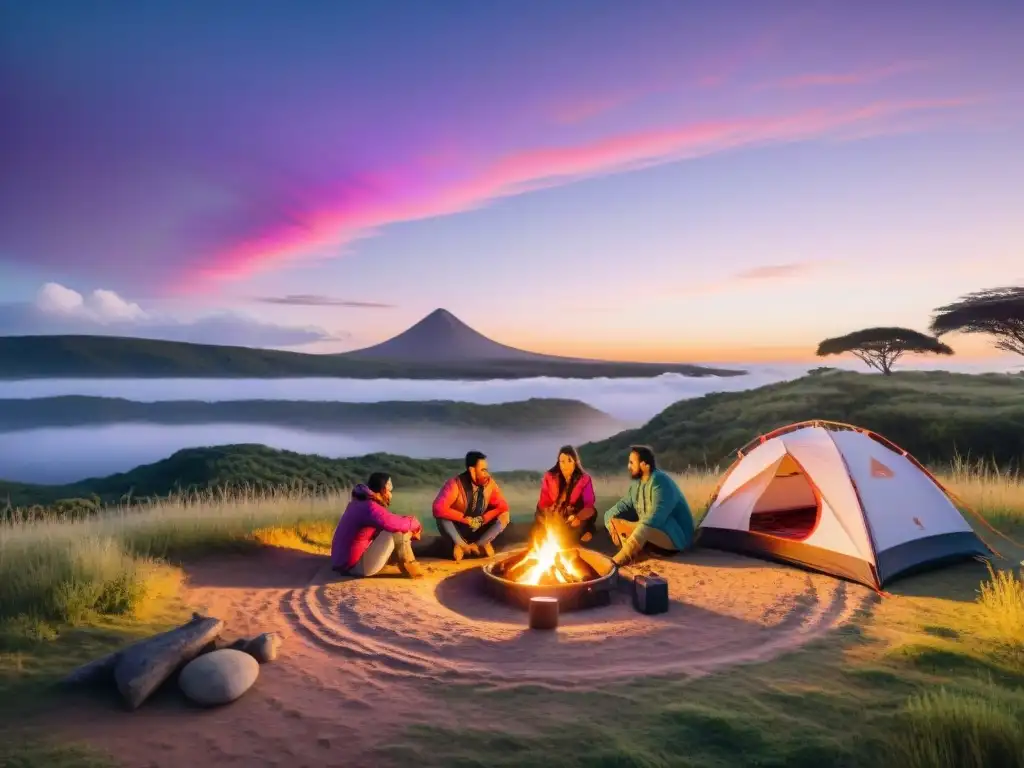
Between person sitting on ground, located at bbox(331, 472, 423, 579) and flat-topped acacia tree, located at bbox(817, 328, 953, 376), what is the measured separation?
34652mm

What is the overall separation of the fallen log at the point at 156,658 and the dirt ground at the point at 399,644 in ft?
0.45

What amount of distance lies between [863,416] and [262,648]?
83.3ft

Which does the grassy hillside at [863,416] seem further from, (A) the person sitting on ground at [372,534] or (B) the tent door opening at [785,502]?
(A) the person sitting on ground at [372,534]

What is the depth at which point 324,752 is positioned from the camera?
14.9 feet

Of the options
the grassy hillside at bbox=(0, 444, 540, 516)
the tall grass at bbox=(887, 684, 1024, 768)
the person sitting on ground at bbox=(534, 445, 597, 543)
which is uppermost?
the person sitting on ground at bbox=(534, 445, 597, 543)

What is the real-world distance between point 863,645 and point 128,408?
73447 millimetres

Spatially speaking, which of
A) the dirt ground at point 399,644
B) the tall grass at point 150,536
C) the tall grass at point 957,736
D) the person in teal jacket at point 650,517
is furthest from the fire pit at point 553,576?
the tall grass at point 150,536

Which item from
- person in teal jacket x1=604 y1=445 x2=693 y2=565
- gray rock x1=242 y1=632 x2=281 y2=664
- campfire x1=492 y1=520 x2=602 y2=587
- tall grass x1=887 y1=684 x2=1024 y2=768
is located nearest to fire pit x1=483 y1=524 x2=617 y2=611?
campfire x1=492 y1=520 x2=602 y2=587

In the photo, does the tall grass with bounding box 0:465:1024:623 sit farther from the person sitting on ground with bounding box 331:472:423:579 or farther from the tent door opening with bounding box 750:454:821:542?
the person sitting on ground with bounding box 331:472:423:579

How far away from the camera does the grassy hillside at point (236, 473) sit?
27484 mm

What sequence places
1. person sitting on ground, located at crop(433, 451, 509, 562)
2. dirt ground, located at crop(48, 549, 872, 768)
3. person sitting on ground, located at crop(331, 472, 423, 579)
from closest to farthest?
1. dirt ground, located at crop(48, 549, 872, 768)
2. person sitting on ground, located at crop(331, 472, 423, 579)
3. person sitting on ground, located at crop(433, 451, 509, 562)

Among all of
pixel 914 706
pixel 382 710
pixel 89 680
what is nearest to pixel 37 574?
pixel 89 680

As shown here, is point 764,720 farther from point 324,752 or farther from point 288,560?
point 288,560

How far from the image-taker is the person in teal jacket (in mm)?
9094
